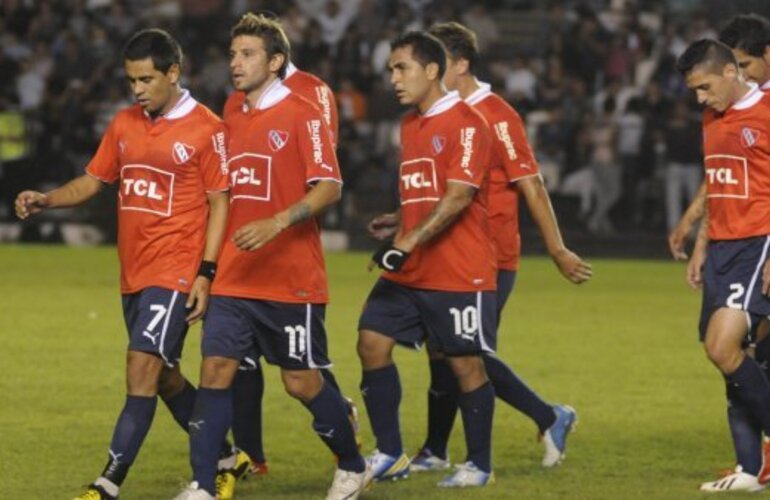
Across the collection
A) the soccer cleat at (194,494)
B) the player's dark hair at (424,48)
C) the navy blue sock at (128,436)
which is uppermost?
the player's dark hair at (424,48)

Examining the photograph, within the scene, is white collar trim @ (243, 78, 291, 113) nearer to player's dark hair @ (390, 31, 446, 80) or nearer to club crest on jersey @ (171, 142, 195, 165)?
club crest on jersey @ (171, 142, 195, 165)

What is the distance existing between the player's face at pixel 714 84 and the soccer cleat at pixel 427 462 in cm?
232

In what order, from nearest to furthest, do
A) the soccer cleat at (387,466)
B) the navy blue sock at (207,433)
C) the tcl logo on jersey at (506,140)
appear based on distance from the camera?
the navy blue sock at (207,433) → the soccer cleat at (387,466) → the tcl logo on jersey at (506,140)

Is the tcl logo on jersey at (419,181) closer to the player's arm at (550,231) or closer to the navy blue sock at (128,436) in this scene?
the player's arm at (550,231)

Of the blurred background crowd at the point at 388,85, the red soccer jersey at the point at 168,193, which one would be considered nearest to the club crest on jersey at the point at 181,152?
the red soccer jersey at the point at 168,193

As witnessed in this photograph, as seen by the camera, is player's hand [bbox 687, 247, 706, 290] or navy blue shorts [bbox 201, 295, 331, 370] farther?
player's hand [bbox 687, 247, 706, 290]

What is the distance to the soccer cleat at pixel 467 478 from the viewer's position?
29.2 ft

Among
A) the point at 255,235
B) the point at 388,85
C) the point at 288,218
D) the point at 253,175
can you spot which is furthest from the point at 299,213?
the point at 388,85

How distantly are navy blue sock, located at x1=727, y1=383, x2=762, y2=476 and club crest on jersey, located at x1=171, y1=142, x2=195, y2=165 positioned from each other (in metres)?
2.80

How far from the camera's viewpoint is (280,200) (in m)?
8.16

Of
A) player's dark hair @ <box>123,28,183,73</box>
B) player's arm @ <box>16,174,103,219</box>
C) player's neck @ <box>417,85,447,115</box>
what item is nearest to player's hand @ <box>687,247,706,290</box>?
player's neck @ <box>417,85,447,115</box>

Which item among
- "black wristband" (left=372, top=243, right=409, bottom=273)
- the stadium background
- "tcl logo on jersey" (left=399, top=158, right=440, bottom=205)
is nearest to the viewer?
"black wristband" (left=372, top=243, right=409, bottom=273)

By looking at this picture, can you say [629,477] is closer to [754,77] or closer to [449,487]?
[449,487]

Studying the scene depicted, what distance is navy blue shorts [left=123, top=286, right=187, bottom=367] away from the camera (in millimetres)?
8125
